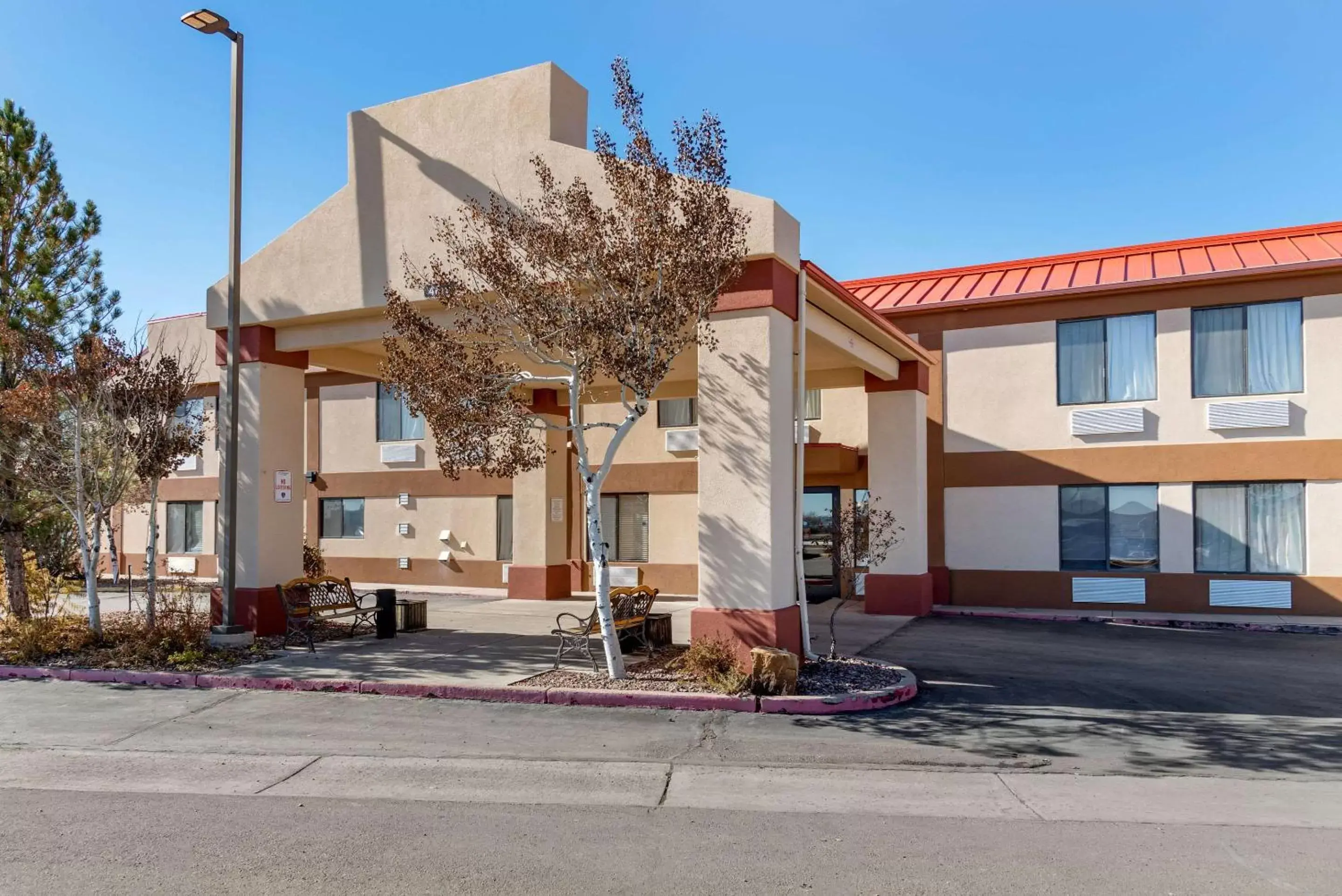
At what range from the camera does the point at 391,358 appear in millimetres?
10891

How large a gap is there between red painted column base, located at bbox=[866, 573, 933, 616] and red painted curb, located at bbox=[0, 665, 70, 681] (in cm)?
1236

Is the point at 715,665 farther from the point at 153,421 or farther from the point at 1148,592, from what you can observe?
the point at 1148,592

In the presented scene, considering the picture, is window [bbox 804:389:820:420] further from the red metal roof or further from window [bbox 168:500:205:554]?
window [bbox 168:500:205:554]

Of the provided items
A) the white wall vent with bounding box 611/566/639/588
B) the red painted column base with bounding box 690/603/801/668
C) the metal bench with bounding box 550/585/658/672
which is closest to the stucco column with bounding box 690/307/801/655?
the red painted column base with bounding box 690/603/801/668

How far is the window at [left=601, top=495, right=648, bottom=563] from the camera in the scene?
21.8 m

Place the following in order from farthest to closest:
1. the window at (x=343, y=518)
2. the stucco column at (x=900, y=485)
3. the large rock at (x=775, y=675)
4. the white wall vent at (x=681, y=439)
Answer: the window at (x=343, y=518), the white wall vent at (x=681, y=439), the stucco column at (x=900, y=485), the large rock at (x=775, y=675)

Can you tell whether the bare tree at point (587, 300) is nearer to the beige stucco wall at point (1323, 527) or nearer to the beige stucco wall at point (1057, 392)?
the beige stucco wall at point (1057, 392)

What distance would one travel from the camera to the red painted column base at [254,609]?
44.9 ft

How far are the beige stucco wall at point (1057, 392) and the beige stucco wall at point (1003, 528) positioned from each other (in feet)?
2.89

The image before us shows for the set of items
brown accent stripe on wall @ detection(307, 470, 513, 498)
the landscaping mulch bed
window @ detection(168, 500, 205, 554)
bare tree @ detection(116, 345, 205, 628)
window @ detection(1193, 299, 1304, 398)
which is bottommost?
the landscaping mulch bed

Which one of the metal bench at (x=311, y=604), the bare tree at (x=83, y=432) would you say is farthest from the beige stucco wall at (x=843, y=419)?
the bare tree at (x=83, y=432)

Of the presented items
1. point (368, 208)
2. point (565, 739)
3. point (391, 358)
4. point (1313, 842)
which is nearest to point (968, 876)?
point (1313, 842)

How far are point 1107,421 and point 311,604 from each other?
13.9 metres

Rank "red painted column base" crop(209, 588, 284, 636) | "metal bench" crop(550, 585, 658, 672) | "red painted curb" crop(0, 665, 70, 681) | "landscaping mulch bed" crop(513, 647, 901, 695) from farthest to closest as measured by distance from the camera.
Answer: "red painted column base" crop(209, 588, 284, 636) → "red painted curb" crop(0, 665, 70, 681) → "metal bench" crop(550, 585, 658, 672) → "landscaping mulch bed" crop(513, 647, 901, 695)
